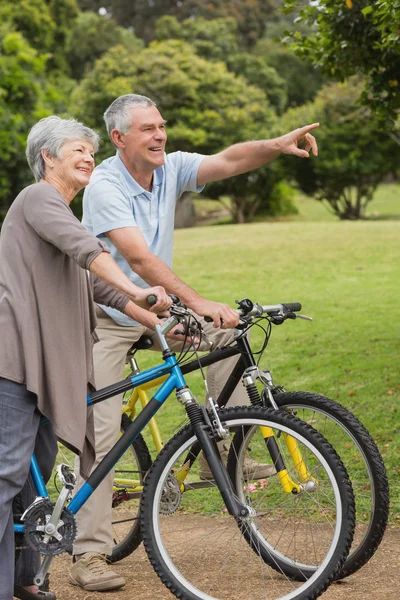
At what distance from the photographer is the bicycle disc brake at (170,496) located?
424 centimetres

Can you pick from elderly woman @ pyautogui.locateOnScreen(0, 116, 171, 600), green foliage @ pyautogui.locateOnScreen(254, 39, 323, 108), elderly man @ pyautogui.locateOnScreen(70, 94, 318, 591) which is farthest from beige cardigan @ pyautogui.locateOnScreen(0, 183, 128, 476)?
green foliage @ pyautogui.locateOnScreen(254, 39, 323, 108)

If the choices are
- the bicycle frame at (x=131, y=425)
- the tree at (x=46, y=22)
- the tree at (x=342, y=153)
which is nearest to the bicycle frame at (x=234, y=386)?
the bicycle frame at (x=131, y=425)

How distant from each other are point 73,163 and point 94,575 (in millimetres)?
1899

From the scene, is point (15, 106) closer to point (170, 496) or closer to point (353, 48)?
point (353, 48)

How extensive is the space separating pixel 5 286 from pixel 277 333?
8.45 meters

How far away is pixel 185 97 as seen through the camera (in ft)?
99.3

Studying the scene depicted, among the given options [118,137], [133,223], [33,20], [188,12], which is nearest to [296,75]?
[188,12]

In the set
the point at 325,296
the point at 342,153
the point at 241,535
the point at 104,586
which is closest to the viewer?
the point at 241,535

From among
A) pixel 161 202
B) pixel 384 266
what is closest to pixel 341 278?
pixel 384 266

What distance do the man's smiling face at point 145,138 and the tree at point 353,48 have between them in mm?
3190

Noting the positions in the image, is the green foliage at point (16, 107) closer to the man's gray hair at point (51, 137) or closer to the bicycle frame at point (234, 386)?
the bicycle frame at point (234, 386)

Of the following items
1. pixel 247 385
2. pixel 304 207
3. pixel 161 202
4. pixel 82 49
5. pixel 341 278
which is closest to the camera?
pixel 247 385

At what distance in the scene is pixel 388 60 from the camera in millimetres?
8289

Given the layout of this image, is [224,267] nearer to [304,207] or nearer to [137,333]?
[137,333]
